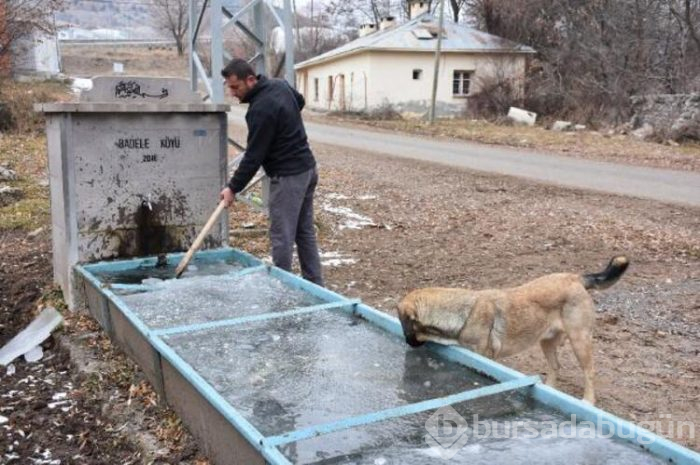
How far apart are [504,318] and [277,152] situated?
2.58 meters

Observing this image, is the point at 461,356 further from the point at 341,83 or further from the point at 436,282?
the point at 341,83

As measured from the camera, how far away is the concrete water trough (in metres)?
3.18

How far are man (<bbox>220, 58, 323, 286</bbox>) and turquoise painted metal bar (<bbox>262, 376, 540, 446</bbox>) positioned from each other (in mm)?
2789

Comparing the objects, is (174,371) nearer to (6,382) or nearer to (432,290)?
(432,290)

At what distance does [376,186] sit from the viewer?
13.2 metres

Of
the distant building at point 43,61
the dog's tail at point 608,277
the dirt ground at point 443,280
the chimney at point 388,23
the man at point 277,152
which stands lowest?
the dirt ground at point 443,280

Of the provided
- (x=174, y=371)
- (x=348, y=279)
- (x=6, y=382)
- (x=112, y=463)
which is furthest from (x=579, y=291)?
(x=6, y=382)

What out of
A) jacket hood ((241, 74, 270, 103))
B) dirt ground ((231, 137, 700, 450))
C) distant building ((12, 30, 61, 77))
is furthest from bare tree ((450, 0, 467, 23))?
jacket hood ((241, 74, 270, 103))

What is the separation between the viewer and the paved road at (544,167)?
1275cm

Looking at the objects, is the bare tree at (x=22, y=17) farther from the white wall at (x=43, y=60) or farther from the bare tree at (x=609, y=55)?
the bare tree at (x=609, y=55)

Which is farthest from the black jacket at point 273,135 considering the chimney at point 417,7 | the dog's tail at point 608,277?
the chimney at point 417,7

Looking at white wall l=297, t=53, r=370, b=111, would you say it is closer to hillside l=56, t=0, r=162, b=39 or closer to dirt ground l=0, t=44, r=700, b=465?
dirt ground l=0, t=44, r=700, b=465

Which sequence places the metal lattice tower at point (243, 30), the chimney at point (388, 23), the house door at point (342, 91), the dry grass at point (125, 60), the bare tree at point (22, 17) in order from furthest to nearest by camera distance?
1. the dry grass at point (125, 60)
2. the chimney at point (388, 23)
3. the house door at point (342, 91)
4. the bare tree at point (22, 17)
5. the metal lattice tower at point (243, 30)

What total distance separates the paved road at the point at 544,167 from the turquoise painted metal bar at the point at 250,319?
8348mm
